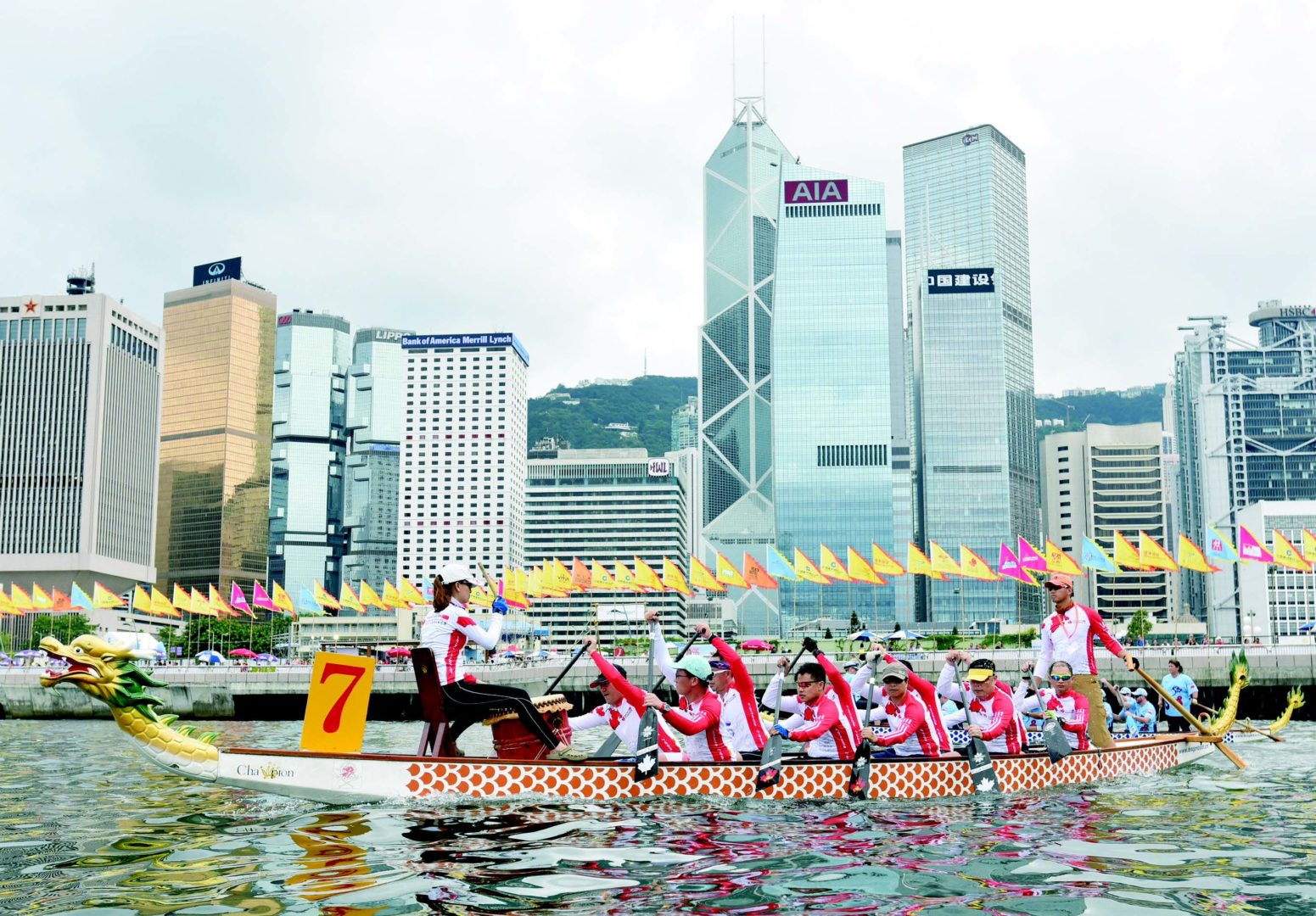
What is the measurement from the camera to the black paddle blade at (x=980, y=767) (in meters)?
16.4

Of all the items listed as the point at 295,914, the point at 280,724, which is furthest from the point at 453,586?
the point at 280,724

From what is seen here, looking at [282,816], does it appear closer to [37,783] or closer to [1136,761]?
Result: [37,783]

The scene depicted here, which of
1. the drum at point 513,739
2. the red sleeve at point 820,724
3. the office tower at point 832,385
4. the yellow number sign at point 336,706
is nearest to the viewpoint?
the yellow number sign at point 336,706

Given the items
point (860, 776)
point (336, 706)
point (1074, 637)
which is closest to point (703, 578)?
point (1074, 637)

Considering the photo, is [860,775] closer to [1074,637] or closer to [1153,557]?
[1074,637]

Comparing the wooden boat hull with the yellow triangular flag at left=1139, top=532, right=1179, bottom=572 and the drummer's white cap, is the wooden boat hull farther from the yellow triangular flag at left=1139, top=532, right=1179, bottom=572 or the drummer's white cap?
the yellow triangular flag at left=1139, top=532, right=1179, bottom=572

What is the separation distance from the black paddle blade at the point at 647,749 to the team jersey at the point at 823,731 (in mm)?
1970

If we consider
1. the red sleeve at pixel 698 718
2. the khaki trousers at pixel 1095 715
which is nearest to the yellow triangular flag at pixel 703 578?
the khaki trousers at pixel 1095 715

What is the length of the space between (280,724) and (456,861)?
37.7 meters

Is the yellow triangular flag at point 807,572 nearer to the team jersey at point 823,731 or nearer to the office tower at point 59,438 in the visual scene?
the team jersey at point 823,731

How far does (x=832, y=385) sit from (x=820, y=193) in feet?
100

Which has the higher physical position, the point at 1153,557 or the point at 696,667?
the point at 1153,557

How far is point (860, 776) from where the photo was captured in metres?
15.6

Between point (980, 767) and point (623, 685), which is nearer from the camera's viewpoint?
point (623, 685)
